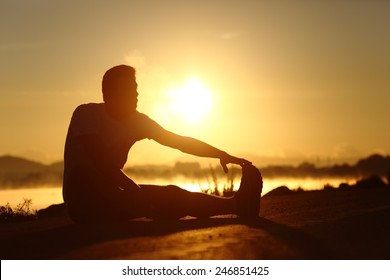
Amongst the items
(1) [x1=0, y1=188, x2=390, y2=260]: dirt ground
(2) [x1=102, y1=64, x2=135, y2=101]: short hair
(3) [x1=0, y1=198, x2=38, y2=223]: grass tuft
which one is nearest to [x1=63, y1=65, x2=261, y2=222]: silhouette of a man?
(2) [x1=102, y1=64, x2=135, y2=101]: short hair

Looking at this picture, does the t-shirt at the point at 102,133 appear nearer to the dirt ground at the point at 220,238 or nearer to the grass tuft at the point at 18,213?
the dirt ground at the point at 220,238

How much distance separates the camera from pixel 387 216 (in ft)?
27.4

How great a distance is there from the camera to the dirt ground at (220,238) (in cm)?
590

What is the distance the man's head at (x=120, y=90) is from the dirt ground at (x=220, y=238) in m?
1.19

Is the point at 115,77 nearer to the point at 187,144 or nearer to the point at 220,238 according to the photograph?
the point at 187,144

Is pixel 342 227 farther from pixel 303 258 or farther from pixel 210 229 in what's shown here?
pixel 303 258

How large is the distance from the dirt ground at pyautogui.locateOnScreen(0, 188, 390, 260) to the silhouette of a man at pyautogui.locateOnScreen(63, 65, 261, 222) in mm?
181

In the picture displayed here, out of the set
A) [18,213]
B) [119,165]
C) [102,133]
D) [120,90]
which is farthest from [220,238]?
[18,213]

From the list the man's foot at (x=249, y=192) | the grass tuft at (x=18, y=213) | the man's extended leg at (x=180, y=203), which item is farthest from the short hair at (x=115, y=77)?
the grass tuft at (x=18, y=213)

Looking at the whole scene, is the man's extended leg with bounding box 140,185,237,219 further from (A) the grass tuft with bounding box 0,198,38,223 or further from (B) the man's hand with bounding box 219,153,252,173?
(A) the grass tuft with bounding box 0,198,38,223

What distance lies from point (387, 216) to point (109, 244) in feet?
11.3
